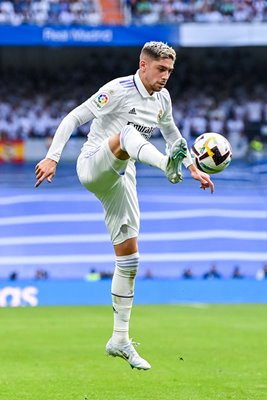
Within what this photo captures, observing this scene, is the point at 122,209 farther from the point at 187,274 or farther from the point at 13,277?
the point at 187,274

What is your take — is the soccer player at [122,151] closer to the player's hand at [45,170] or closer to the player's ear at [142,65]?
the player's ear at [142,65]

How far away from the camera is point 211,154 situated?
9.40m

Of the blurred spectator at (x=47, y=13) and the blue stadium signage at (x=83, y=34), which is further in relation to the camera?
the blurred spectator at (x=47, y=13)

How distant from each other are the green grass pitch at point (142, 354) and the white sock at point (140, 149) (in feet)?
7.23

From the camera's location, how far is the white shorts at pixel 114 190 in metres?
9.38

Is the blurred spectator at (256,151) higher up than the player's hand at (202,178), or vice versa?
the player's hand at (202,178)

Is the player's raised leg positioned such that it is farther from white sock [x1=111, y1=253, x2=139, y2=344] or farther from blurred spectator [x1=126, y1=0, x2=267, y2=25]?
blurred spectator [x1=126, y1=0, x2=267, y2=25]

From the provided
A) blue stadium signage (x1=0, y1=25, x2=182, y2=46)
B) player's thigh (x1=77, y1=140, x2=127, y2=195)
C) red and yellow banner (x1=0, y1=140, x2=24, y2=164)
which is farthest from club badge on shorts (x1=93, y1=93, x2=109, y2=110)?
blue stadium signage (x1=0, y1=25, x2=182, y2=46)

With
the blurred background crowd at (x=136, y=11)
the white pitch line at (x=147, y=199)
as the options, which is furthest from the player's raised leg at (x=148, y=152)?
the blurred background crowd at (x=136, y=11)

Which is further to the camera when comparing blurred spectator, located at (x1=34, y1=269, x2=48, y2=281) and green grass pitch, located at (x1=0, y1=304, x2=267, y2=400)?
blurred spectator, located at (x1=34, y1=269, x2=48, y2=281)

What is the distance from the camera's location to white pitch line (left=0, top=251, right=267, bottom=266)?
1105 inches

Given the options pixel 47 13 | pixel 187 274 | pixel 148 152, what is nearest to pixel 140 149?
pixel 148 152

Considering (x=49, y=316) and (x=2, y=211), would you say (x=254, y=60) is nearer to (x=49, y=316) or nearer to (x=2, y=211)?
(x=2, y=211)

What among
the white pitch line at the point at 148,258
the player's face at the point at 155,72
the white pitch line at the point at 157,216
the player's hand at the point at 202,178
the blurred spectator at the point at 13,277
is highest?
the player's face at the point at 155,72
